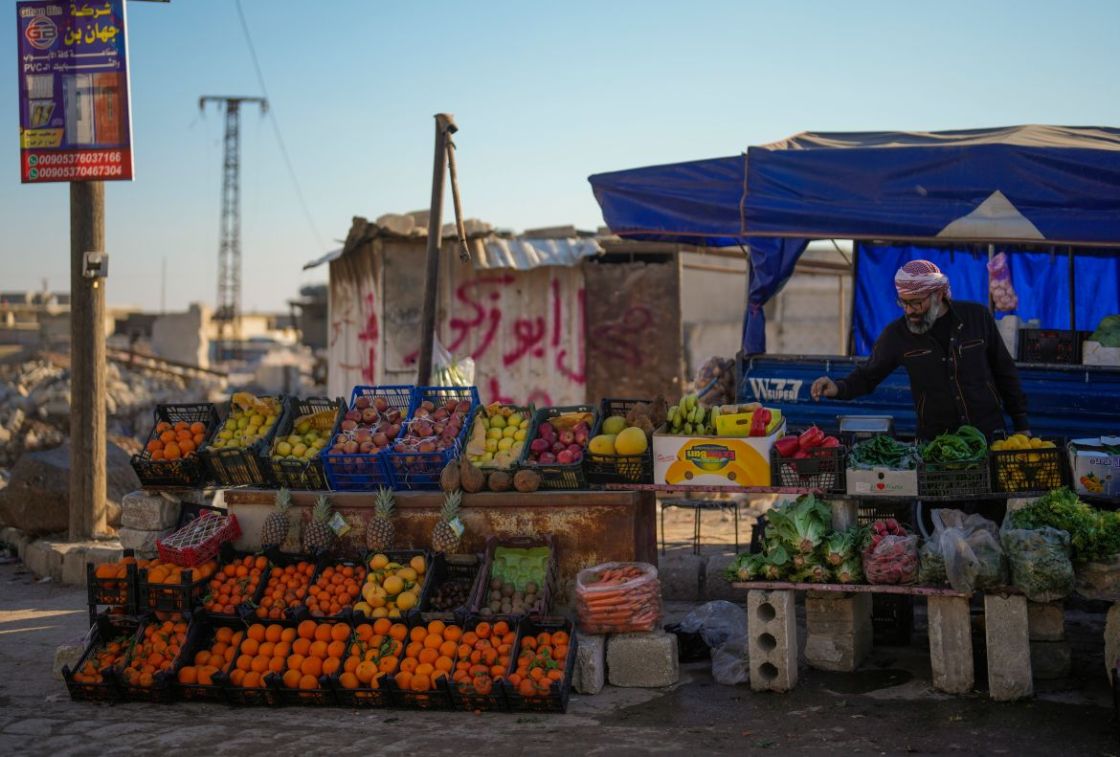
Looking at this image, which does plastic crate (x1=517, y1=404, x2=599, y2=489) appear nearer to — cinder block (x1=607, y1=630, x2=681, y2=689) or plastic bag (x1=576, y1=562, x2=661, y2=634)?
plastic bag (x1=576, y1=562, x2=661, y2=634)

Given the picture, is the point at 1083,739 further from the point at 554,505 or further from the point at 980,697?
the point at 554,505

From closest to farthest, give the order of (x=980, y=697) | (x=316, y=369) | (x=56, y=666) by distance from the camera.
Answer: (x=980, y=697)
(x=56, y=666)
(x=316, y=369)

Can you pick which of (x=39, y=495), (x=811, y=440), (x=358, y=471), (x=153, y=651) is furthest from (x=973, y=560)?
(x=39, y=495)

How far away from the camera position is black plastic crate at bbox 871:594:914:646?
701 centimetres

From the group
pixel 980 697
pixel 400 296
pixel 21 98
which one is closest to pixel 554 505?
pixel 980 697

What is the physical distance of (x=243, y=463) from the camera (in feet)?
24.4

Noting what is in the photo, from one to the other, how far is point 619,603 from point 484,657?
0.79 metres

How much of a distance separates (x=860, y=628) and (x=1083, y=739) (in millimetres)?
1570

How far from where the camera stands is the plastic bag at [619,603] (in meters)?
6.33

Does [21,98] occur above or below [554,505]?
above

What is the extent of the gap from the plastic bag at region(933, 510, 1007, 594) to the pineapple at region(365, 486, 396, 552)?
3.10m

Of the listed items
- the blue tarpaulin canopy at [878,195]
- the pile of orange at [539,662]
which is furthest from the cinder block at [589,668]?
the blue tarpaulin canopy at [878,195]

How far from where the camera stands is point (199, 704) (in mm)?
6328

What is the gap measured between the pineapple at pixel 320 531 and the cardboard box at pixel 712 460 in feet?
6.63
